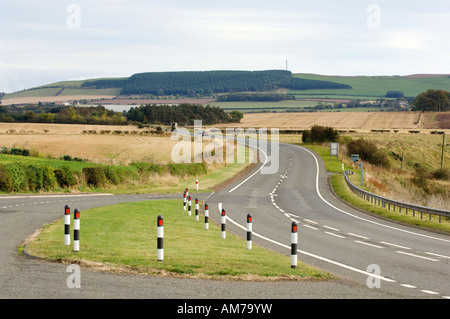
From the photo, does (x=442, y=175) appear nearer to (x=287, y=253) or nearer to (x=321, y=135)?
(x=321, y=135)

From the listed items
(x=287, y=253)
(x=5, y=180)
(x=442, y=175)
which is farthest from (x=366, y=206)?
(x=442, y=175)

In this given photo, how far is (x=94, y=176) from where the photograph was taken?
36906mm

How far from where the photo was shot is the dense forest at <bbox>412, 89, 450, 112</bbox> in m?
176

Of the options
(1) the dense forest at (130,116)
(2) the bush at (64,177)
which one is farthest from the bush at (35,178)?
(1) the dense forest at (130,116)

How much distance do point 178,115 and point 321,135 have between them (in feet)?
190

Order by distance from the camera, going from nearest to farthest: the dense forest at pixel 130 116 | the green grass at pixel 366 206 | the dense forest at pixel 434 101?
the green grass at pixel 366 206
the dense forest at pixel 130 116
the dense forest at pixel 434 101

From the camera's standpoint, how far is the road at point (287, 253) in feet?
30.8

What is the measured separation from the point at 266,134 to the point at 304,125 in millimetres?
21294

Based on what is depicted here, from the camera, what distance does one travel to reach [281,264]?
41.5 feet

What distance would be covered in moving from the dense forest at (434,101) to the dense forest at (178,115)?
55851 mm

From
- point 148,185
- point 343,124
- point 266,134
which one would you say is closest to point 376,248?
point 148,185

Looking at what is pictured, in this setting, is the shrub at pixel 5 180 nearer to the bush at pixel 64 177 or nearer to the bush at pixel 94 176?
the bush at pixel 64 177

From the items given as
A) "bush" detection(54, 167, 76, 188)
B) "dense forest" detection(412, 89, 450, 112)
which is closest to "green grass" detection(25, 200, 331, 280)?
"bush" detection(54, 167, 76, 188)
